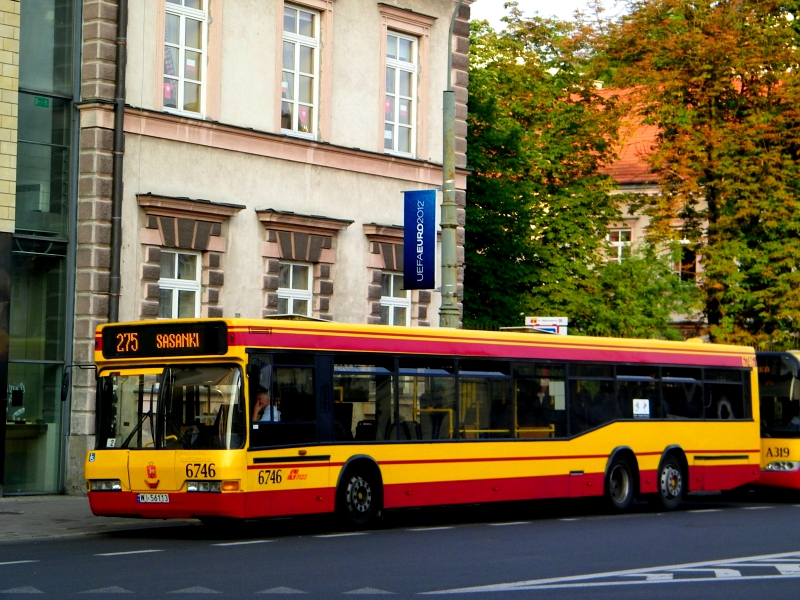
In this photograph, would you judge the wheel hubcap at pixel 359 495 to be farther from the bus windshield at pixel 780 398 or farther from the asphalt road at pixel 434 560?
the bus windshield at pixel 780 398

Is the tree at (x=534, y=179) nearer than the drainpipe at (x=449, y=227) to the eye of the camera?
No

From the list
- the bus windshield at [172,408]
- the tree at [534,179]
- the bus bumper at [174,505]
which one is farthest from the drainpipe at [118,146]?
the tree at [534,179]

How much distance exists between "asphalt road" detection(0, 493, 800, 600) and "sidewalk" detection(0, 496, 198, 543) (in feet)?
1.74

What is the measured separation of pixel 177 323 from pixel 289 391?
4.89 feet

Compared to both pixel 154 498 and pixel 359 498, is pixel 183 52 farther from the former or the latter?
pixel 154 498

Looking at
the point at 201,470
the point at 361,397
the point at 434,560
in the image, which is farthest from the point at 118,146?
the point at 434,560

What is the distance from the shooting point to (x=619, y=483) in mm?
23750

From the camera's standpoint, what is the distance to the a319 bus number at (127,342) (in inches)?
728

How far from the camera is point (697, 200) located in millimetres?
44688

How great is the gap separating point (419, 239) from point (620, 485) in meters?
6.74

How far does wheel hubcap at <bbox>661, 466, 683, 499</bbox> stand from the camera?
80.1ft

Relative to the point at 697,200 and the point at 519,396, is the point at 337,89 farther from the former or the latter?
the point at 697,200

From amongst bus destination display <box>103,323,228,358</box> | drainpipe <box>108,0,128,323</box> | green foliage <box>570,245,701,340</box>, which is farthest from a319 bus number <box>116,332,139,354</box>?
green foliage <box>570,245,701,340</box>

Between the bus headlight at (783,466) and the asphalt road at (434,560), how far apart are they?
198 inches
